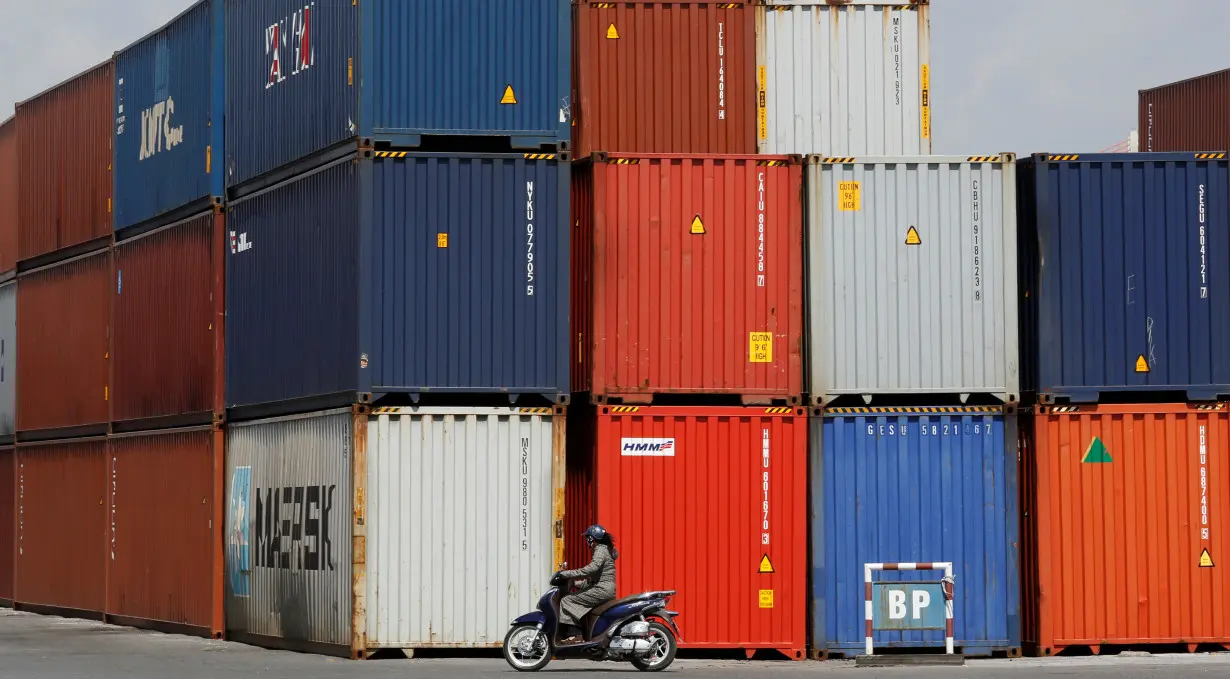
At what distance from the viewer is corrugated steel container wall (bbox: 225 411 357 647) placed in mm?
23641

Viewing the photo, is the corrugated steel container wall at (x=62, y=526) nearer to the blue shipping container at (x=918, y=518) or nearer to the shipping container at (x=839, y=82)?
the blue shipping container at (x=918, y=518)

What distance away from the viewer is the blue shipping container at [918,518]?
23.3 m

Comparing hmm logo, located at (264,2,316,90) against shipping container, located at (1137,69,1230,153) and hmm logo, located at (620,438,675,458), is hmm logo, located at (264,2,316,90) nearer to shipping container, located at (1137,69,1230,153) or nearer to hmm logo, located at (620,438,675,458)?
hmm logo, located at (620,438,675,458)

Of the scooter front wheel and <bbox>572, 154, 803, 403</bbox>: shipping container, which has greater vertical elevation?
<bbox>572, 154, 803, 403</bbox>: shipping container

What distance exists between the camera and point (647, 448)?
912 inches

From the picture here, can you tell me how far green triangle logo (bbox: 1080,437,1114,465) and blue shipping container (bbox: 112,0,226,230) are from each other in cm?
1316

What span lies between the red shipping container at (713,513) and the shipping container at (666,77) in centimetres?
396

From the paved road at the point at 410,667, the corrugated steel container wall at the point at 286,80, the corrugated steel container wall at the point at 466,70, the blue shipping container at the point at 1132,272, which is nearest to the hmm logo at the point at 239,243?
the corrugated steel container wall at the point at 286,80

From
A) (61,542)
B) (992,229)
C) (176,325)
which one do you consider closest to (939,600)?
(992,229)

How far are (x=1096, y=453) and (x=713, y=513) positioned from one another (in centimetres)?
491

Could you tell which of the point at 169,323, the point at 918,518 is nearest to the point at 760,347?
the point at 918,518

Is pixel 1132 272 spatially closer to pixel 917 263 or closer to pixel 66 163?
pixel 917 263

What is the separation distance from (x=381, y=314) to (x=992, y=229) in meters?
7.88

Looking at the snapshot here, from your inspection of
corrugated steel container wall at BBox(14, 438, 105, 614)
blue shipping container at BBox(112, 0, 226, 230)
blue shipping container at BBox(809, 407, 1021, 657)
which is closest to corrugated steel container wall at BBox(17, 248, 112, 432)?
corrugated steel container wall at BBox(14, 438, 105, 614)
